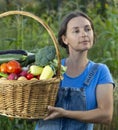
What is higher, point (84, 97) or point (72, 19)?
point (72, 19)

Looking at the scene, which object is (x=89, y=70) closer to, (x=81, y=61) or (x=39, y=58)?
(x=81, y=61)

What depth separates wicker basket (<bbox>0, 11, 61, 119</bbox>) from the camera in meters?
3.11

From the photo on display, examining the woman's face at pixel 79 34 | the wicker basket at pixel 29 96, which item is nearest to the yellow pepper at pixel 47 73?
the wicker basket at pixel 29 96

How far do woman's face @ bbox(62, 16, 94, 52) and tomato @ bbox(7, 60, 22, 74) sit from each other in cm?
38

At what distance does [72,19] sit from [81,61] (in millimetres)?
278

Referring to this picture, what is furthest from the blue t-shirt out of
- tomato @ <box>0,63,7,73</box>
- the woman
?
tomato @ <box>0,63,7,73</box>

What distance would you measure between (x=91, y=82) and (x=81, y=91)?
0.08 m

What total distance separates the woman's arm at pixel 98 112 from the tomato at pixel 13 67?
11.8 inches

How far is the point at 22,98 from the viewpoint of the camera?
3150 mm

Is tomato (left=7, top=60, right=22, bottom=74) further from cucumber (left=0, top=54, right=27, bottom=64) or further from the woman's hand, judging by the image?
the woman's hand

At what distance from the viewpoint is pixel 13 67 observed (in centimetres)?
318

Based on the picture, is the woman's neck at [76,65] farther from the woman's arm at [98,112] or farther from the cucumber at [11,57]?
the cucumber at [11,57]

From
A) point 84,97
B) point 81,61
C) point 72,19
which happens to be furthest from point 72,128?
point 72,19

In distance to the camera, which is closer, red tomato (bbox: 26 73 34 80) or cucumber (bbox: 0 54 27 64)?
red tomato (bbox: 26 73 34 80)
